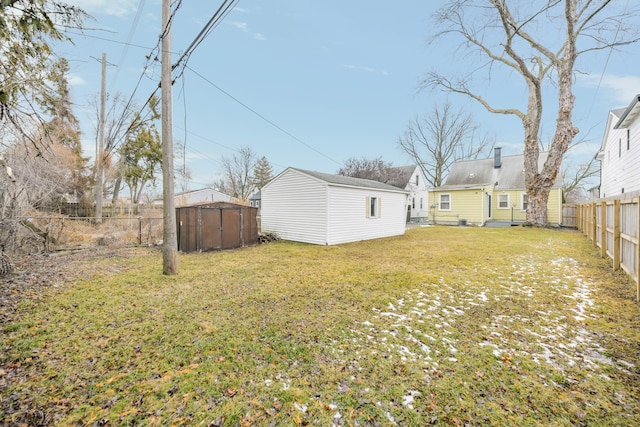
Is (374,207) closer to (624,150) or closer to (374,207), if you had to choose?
(374,207)

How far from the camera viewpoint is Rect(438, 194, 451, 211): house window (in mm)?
20709

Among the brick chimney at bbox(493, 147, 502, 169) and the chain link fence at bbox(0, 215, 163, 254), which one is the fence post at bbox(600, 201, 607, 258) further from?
the brick chimney at bbox(493, 147, 502, 169)

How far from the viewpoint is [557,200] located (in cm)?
1795

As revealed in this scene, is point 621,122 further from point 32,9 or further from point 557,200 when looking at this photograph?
point 32,9

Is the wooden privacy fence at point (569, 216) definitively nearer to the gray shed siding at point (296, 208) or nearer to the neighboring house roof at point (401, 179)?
the neighboring house roof at point (401, 179)

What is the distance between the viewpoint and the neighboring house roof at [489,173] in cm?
1988

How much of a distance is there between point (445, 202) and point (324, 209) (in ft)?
47.2

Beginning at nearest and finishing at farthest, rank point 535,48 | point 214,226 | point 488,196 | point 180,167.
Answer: point 214,226, point 535,48, point 488,196, point 180,167

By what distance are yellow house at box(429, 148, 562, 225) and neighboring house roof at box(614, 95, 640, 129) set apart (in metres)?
9.76

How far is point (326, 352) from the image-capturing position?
111 inches

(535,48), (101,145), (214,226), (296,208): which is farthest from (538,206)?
(101,145)

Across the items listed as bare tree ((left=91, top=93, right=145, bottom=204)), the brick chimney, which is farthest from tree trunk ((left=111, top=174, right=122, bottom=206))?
the brick chimney

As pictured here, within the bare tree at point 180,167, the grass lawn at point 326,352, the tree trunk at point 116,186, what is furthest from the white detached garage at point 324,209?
the bare tree at point 180,167

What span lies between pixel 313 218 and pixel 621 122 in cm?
1134
